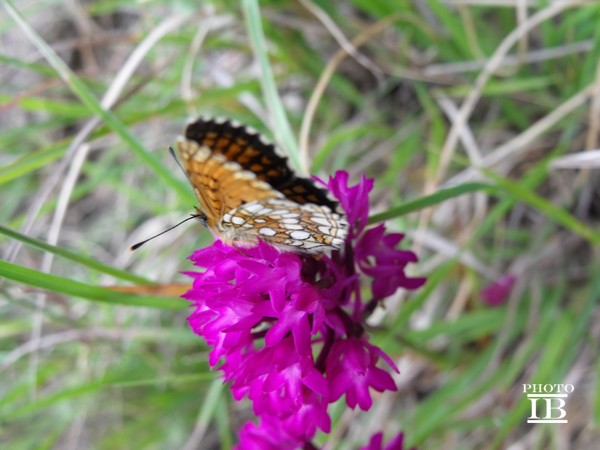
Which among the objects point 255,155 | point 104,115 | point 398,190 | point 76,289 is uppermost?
point 398,190

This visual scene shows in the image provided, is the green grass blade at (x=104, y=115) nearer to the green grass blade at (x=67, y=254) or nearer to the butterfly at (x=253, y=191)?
the green grass blade at (x=67, y=254)

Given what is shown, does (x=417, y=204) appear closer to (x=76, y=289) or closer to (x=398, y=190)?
(x=76, y=289)

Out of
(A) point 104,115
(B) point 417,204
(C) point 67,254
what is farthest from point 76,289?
(B) point 417,204

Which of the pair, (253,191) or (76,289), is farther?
(76,289)

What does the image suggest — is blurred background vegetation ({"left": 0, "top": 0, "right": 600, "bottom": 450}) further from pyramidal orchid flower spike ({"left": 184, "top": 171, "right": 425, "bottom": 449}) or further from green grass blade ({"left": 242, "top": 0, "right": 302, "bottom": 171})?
pyramidal orchid flower spike ({"left": 184, "top": 171, "right": 425, "bottom": 449})

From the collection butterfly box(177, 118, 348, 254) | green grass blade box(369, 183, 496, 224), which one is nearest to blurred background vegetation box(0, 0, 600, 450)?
green grass blade box(369, 183, 496, 224)

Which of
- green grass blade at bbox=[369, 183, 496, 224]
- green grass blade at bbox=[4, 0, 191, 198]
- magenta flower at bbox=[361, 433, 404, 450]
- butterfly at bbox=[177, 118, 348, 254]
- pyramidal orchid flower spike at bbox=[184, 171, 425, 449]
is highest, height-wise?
green grass blade at bbox=[4, 0, 191, 198]

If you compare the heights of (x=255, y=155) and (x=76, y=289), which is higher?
(x=255, y=155)
